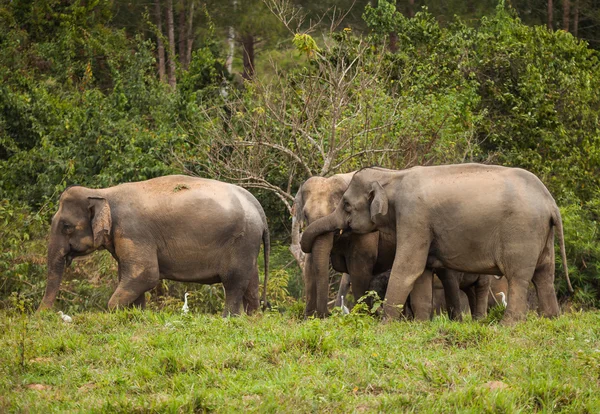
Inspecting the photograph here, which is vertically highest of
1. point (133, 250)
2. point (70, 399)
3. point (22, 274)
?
point (70, 399)

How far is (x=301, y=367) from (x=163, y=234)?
Result: 458 cm

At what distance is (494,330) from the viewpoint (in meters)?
9.09

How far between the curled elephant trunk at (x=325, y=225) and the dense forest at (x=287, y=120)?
3.09m

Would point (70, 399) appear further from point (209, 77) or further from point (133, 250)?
point (209, 77)

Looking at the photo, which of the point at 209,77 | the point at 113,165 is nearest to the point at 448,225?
the point at 113,165

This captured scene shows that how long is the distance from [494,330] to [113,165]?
30.5 feet

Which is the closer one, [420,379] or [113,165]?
[420,379]

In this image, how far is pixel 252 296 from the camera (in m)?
12.7

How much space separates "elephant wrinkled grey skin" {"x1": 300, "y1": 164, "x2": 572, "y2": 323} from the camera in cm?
1052

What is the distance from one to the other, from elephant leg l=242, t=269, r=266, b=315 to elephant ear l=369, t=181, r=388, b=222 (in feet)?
6.05

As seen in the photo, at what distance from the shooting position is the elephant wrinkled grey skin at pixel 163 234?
39.6 ft

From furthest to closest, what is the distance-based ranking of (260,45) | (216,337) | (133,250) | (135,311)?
(260,45)
(133,250)
(135,311)
(216,337)

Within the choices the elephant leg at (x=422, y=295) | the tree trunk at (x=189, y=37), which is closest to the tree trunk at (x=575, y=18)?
the tree trunk at (x=189, y=37)

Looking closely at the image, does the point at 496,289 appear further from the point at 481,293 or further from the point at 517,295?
the point at 517,295
